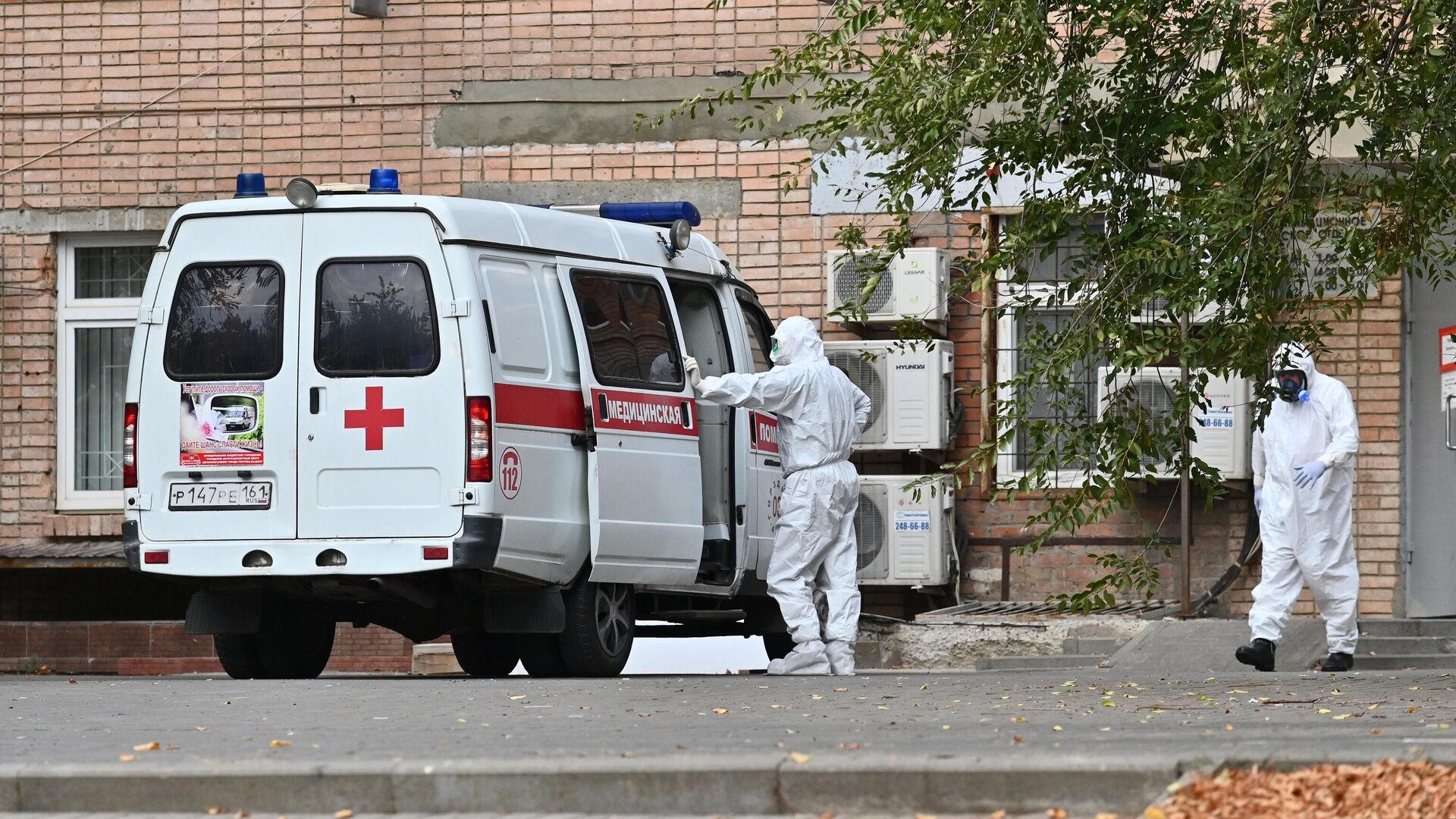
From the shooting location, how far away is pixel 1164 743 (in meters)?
5.55

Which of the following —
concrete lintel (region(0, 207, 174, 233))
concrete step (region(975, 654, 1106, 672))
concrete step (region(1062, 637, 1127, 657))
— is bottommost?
concrete step (region(975, 654, 1106, 672))

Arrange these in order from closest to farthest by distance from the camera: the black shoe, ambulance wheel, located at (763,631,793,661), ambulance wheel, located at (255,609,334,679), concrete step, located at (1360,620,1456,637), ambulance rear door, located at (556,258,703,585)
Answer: ambulance rear door, located at (556,258,703,585) → ambulance wheel, located at (255,609,334,679) → the black shoe → ambulance wheel, located at (763,631,793,661) → concrete step, located at (1360,620,1456,637)

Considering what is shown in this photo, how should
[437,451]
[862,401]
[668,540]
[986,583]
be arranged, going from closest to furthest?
[437,451] < [668,540] < [862,401] < [986,583]

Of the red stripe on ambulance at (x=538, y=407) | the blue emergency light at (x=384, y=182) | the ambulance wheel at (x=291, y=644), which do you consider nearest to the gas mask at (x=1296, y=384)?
the red stripe on ambulance at (x=538, y=407)

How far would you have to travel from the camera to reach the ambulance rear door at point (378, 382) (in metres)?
9.12

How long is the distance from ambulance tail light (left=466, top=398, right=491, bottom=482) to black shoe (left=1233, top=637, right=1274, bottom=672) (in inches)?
163

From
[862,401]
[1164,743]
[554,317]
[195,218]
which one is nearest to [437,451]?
[554,317]

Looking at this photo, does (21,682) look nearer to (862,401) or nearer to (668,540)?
(668,540)

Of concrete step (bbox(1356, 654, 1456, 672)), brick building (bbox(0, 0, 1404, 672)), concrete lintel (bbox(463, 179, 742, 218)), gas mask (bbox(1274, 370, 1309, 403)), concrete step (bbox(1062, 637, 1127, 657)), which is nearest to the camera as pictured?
gas mask (bbox(1274, 370, 1309, 403))

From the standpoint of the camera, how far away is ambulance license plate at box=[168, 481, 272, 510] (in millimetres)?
9328

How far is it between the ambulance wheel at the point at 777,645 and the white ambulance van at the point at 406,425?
1806 mm

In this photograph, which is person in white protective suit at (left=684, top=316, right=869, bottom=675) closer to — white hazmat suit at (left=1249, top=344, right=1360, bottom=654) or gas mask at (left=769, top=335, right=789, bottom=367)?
gas mask at (left=769, top=335, right=789, bottom=367)

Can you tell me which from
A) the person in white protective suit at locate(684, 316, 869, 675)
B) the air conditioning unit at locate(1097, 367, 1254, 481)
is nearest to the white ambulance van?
the person in white protective suit at locate(684, 316, 869, 675)

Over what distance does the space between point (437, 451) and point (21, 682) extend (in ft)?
9.24
